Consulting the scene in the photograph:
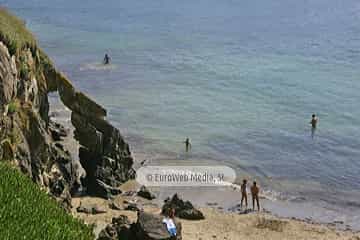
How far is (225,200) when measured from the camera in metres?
32.1

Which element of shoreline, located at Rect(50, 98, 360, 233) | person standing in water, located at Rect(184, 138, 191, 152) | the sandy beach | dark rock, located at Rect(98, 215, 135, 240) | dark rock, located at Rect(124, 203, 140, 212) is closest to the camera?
dark rock, located at Rect(98, 215, 135, 240)

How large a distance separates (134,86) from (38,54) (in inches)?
1102

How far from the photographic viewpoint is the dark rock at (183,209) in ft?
94.1

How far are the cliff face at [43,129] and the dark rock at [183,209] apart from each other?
3.65m

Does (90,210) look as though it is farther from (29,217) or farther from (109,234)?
(29,217)

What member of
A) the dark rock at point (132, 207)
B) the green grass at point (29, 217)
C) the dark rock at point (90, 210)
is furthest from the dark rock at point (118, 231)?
the green grass at point (29, 217)

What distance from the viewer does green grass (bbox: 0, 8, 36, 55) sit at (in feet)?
82.4

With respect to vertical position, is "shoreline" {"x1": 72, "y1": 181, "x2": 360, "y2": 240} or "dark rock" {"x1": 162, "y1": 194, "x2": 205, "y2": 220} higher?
"dark rock" {"x1": 162, "y1": 194, "x2": 205, "y2": 220}

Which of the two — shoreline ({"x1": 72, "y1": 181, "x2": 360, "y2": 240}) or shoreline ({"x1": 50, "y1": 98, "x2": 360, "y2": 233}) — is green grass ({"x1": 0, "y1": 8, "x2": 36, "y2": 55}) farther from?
shoreline ({"x1": 50, "y1": 98, "x2": 360, "y2": 233})

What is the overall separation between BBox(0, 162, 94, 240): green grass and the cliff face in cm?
793

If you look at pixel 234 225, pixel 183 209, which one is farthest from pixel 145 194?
pixel 234 225

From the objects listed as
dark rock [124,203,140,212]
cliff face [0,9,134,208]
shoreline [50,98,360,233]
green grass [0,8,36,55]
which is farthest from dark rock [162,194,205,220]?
green grass [0,8,36,55]

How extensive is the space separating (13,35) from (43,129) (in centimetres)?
410

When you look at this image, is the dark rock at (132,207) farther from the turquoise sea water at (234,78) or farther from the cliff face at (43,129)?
the turquoise sea water at (234,78)
